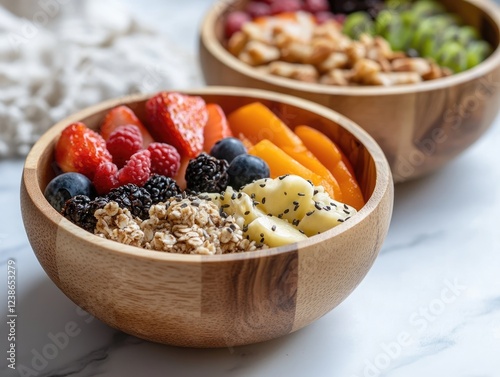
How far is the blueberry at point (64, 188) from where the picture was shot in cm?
114

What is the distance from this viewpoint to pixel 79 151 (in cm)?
120

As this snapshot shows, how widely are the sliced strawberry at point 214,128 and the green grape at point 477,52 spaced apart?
2.17ft

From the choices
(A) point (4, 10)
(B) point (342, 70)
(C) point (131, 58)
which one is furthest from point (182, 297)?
(A) point (4, 10)

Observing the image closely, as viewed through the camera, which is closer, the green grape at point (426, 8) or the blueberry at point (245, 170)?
the blueberry at point (245, 170)

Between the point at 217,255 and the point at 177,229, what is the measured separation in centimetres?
11

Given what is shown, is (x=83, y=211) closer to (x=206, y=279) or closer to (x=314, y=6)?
(x=206, y=279)

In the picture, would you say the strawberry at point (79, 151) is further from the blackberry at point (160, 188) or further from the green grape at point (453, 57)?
the green grape at point (453, 57)

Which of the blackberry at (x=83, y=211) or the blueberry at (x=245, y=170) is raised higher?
the blueberry at (x=245, y=170)

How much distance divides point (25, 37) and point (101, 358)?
3.61 feet

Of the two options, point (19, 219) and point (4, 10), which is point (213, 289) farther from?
point (4, 10)

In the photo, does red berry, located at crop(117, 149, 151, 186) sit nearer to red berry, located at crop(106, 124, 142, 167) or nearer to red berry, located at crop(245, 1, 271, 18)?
red berry, located at crop(106, 124, 142, 167)
